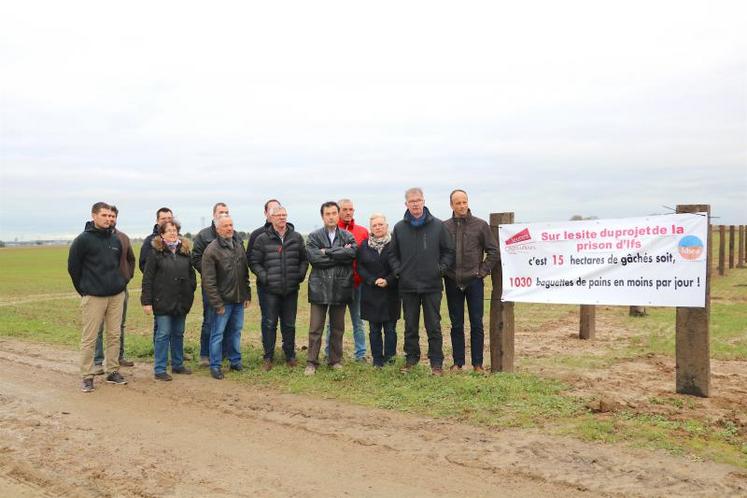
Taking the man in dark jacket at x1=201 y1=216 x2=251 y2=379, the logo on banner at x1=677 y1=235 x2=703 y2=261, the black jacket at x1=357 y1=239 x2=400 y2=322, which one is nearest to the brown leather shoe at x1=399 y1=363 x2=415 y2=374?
the black jacket at x1=357 y1=239 x2=400 y2=322

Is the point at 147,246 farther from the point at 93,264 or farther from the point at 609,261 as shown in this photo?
the point at 609,261

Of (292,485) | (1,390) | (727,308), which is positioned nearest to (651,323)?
(727,308)

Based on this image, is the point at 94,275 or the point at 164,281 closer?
the point at 94,275

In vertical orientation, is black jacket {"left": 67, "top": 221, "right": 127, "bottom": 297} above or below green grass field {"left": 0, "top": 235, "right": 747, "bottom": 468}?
above

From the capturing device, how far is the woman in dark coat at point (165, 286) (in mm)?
8094

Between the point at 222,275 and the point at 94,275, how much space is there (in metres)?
1.57

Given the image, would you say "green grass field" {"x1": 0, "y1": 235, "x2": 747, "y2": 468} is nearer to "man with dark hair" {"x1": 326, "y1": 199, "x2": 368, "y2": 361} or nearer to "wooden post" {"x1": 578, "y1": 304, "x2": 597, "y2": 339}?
"man with dark hair" {"x1": 326, "y1": 199, "x2": 368, "y2": 361}

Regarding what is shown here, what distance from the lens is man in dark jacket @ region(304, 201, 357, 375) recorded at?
792 centimetres

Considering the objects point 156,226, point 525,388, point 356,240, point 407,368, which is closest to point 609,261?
point 525,388

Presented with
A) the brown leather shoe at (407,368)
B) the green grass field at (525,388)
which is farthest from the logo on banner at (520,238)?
the brown leather shoe at (407,368)

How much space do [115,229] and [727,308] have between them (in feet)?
44.7

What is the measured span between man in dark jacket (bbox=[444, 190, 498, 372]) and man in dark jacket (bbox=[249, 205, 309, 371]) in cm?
207

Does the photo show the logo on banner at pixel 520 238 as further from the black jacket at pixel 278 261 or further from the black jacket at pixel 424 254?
the black jacket at pixel 278 261

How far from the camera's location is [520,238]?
7.62 m
